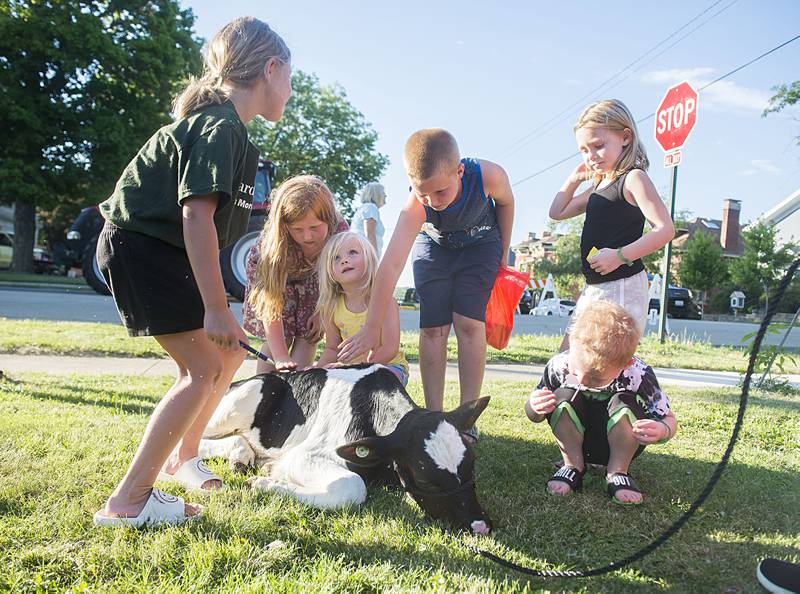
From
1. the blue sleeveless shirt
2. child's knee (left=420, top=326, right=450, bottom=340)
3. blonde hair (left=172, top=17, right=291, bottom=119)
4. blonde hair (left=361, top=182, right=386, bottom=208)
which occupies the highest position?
blonde hair (left=361, top=182, right=386, bottom=208)

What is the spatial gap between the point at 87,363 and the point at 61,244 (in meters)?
8.18

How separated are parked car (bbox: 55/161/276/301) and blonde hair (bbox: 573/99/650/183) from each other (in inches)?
279

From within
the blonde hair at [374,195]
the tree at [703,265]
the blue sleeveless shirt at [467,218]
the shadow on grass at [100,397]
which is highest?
the tree at [703,265]

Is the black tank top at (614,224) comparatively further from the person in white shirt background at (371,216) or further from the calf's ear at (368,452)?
the person in white shirt background at (371,216)

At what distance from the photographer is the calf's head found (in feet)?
7.72

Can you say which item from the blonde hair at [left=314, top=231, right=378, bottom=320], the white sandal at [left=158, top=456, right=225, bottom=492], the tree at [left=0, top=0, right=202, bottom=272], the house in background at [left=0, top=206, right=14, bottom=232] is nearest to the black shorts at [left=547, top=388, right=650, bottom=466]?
the blonde hair at [left=314, top=231, right=378, bottom=320]

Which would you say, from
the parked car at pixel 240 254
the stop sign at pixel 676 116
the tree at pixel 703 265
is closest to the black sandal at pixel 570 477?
the stop sign at pixel 676 116

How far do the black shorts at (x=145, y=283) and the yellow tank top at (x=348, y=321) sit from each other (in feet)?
4.67

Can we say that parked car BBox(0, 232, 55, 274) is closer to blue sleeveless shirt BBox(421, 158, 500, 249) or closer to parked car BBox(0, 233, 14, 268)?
parked car BBox(0, 233, 14, 268)

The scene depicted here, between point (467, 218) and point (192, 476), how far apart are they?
203 cm

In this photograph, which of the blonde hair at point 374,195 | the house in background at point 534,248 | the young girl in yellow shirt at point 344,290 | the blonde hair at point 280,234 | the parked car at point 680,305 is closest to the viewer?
the young girl in yellow shirt at point 344,290

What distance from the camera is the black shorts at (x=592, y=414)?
2936mm

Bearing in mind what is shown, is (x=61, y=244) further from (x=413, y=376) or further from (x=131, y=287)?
(x=131, y=287)

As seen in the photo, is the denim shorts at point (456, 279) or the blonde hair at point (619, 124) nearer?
the blonde hair at point (619, 124)
